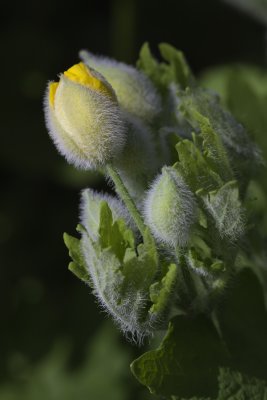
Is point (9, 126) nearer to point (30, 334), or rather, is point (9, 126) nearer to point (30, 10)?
point (30, 10)

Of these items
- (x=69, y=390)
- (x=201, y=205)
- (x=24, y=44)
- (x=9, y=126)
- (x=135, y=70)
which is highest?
(x=135, y=70)

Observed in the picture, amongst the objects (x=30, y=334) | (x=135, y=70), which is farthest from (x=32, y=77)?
(x=135, y=70)

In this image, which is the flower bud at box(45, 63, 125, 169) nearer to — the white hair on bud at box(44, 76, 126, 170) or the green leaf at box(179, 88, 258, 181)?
the white hair on bud at box(44, 76, 126, 170)

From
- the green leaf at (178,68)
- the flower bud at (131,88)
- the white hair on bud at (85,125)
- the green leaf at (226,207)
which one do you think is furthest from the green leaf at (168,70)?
the green leaf at (226,207)

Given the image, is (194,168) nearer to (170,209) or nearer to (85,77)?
(170,209)

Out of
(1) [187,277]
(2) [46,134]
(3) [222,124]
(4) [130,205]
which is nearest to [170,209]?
(4) [130,205]

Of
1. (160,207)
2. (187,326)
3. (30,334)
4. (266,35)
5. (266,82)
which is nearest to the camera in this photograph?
(160,207)
